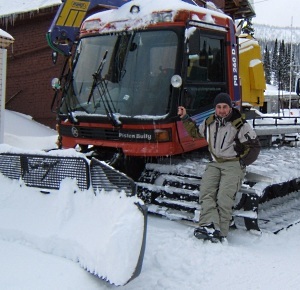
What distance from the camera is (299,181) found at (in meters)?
7.25

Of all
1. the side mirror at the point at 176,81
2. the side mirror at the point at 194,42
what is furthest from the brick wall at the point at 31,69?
the side mirror at the point at 176,81

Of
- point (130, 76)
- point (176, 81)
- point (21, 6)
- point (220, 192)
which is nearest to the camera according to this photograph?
point (220, 192)

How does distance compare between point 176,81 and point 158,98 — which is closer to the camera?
point 176,81

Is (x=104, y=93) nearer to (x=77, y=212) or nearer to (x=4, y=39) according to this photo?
(x=77, y=212)

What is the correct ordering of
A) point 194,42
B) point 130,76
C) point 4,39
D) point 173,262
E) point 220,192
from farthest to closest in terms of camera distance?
point 4,39 → point 130,76 → point 194,42 → point 220,192 → point 173,262

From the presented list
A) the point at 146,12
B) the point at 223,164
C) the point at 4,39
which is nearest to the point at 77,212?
the point at 223,164

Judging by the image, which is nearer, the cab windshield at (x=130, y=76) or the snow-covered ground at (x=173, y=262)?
the snow-covered ground at (x=173, y=262)

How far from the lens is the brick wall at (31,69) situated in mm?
14438

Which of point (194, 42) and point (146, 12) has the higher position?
point (146, 12)

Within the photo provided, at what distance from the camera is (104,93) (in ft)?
18.9

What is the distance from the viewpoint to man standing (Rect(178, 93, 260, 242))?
484cm

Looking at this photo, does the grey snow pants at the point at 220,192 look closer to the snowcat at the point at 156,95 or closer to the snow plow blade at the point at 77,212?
the snowcat at the point at 156,95

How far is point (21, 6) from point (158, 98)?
11.0 meters

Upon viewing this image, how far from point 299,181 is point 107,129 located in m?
3.45
